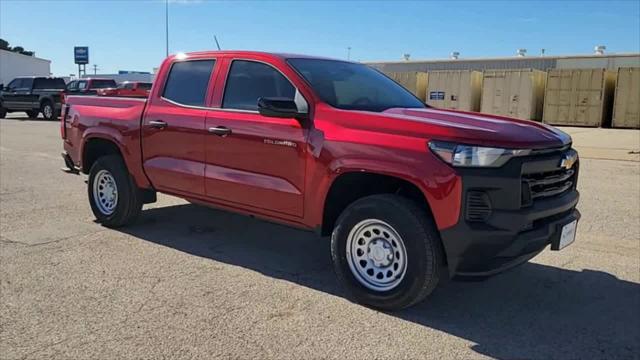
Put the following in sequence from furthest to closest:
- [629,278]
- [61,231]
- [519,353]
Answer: [61,231]
[629,278]
[519,353]

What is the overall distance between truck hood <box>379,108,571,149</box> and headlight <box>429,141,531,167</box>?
0.04m

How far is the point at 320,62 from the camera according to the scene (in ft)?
16.7

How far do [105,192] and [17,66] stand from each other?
65978 mm

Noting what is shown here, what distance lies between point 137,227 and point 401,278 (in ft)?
11.7

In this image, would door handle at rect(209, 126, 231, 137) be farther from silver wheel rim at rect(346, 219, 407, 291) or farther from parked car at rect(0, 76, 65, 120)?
parked car at rect(0, 76, 65, 120)

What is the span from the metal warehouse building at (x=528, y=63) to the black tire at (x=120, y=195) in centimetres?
3418

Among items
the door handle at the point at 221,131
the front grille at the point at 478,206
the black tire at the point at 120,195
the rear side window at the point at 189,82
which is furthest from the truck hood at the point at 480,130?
the black tire at the point at 120,195

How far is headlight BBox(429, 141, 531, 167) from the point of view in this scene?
3.51 m

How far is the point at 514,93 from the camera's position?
91.7 ft

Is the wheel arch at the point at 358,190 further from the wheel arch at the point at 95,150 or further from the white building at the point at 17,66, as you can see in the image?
the white building at the point at 17,66

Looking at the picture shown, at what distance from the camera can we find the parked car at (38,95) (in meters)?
26.3

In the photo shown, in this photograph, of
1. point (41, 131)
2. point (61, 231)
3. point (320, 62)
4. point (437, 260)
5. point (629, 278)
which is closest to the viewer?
point (437, 260)

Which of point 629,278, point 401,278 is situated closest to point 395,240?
point 401,278

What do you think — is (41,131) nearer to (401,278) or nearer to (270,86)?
(270,86)
